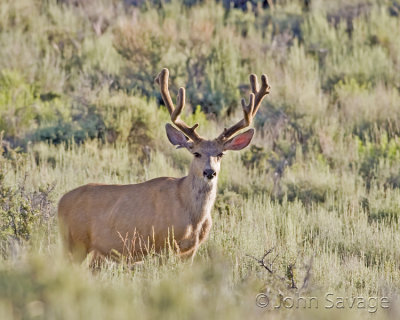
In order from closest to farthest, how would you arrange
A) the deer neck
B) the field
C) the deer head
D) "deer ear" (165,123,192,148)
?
the field, the deer neck, the deer head, "deer ear" (165,123,192,148)

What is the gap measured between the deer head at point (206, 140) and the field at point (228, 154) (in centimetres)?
83

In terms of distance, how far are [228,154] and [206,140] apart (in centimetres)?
420

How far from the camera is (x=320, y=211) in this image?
30.6ft

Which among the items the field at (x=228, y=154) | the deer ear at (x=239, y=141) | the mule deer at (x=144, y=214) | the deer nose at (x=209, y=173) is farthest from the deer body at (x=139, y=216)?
the deer ear at (x=239, y=141)

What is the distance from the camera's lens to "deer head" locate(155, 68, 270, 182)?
7203mm

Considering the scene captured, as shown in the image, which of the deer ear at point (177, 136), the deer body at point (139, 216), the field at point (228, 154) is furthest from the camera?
the deer ear at point (177, 136)

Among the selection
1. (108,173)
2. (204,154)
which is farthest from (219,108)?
(204,154)

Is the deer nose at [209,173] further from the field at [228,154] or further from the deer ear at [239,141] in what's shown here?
the field at [228,154]

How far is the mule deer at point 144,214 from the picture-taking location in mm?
6918

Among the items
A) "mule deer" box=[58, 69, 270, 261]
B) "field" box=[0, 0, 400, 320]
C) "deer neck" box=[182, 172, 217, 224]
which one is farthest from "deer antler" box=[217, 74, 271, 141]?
"field" box=[0, 0, 400, 320]

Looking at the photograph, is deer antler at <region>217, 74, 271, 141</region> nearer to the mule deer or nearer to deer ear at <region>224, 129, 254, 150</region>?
deer ear at <region>224, 129, 254, 150</region>

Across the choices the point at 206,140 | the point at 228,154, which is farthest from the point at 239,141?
the point at 228,154

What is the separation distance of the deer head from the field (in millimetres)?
826

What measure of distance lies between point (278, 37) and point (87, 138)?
6918mm
